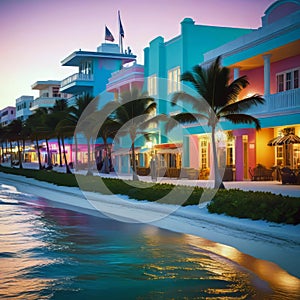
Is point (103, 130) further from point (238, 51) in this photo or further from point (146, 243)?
point (146, 243)

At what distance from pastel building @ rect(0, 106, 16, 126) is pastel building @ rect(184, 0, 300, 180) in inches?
3973

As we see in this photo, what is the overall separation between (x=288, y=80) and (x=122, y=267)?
1909cm

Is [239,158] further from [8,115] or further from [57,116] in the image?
[8,115]

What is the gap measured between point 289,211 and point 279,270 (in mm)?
3447

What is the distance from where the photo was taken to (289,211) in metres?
13.3

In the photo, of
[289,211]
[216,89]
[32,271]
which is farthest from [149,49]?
[32,271]

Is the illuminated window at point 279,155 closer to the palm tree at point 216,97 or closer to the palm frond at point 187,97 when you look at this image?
the palm tree at point 216,97

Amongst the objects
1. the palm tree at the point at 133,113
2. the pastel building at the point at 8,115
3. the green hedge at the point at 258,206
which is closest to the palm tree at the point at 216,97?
the green hedge at the point at 258,206

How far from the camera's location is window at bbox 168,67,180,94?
36.7 meters

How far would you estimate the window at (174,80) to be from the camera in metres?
36.7

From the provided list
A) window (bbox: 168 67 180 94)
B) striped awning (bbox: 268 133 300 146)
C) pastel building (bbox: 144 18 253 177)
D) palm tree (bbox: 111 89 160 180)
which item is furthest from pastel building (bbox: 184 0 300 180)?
window (bbox: 168 67 180 94)

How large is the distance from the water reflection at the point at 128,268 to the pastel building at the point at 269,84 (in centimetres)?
1229

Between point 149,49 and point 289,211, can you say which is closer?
point 289,211

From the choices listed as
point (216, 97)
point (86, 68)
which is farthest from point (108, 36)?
point (216, 97)
